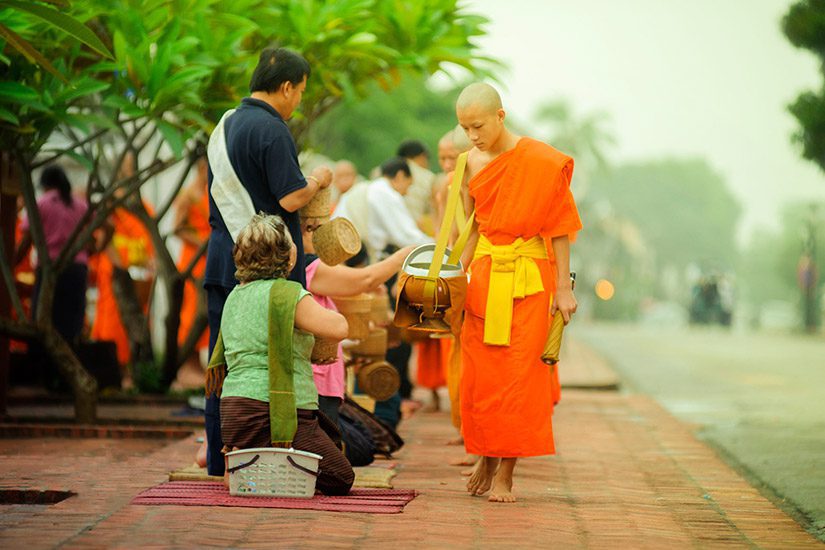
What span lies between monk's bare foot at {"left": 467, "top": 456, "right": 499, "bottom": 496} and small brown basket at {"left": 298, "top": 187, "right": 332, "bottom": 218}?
4.85ft

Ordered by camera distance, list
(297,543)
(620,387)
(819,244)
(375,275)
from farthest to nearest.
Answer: (819,244), (620,387), (375,275), (297,543)

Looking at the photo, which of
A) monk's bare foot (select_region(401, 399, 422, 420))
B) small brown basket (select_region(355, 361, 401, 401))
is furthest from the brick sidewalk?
monk's bare foot (select_region(401, 399, 422, 420))

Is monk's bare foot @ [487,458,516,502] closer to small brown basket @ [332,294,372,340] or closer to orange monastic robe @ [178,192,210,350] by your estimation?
small brown basket @ [332,294,372,340]

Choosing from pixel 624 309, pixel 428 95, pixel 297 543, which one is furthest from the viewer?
pixel 624 309

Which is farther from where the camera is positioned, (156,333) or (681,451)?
(156,333)

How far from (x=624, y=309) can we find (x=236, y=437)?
2569 inches

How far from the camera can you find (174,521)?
18.4 ft

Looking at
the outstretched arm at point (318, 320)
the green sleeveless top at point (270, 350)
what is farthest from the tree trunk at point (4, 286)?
the outstretched arm at point (318, 320)

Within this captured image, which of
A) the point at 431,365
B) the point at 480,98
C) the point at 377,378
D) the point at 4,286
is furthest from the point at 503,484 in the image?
the point at 4,286

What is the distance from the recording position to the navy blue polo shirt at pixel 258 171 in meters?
6.66

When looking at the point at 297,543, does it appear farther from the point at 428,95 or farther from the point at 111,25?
the point at 428,95

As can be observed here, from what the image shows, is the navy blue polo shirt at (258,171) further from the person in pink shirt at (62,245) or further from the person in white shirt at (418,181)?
the person in pink shirt at (62,245)

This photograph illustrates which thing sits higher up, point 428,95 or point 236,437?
point 428,95

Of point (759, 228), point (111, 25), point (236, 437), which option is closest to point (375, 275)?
point (236, 437)
